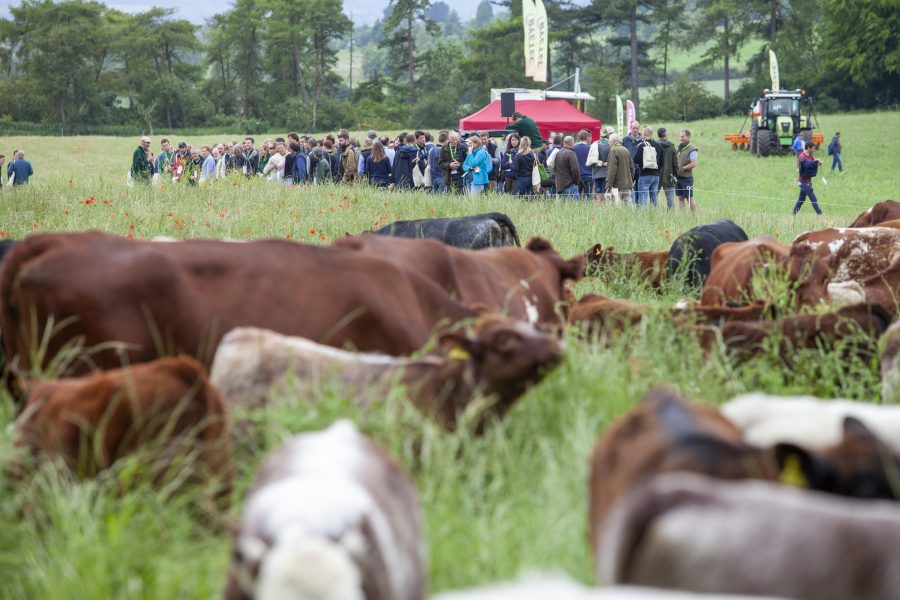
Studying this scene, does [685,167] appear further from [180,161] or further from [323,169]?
[180,161]

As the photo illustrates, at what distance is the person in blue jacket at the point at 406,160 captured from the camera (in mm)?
24125

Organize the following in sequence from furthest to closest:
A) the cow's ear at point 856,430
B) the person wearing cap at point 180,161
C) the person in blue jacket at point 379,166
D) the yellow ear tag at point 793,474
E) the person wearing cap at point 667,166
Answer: the person in blue jacket at point 379,166 < the person wearing cap at point 180,161 < the person wearing cap at point 667,166 < the cow's ear at point 856,430 < the yellow ear tag at point 793,474

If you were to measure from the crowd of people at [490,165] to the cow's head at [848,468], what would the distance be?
15836 mm

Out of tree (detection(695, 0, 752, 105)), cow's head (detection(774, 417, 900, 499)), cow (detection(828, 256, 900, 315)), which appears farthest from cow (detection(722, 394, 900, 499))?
tree (detection(695, 0, 752, 105))

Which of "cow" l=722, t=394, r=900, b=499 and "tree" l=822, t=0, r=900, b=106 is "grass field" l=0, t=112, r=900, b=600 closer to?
"cow" l=722, t=394, r=900, b=499

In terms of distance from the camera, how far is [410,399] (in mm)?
5250

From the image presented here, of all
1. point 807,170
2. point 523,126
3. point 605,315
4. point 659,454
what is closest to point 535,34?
point 807,170

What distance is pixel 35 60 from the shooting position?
273 feet

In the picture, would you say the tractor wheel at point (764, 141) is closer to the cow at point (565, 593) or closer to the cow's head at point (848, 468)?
the cow's head at point (848, 468)

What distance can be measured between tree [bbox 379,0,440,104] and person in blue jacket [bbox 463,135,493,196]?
60.3 meters

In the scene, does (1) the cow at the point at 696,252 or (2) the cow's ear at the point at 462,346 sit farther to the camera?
(1) the cow at the point at 696,252

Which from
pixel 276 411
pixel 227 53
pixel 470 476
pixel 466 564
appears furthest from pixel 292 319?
pixel 227 53

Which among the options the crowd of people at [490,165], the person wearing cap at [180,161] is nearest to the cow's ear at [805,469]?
the crowd of people at [490,165]

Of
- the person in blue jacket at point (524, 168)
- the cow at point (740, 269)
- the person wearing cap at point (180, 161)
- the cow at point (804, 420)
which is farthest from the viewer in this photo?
the person in blue jacket at point (524, 168)
